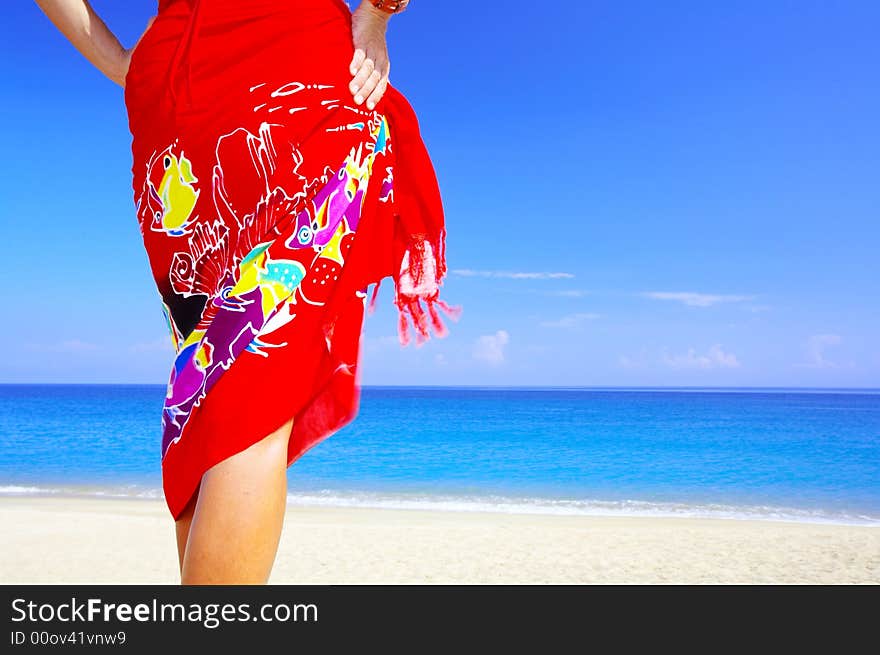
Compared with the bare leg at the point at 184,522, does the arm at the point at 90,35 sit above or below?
above

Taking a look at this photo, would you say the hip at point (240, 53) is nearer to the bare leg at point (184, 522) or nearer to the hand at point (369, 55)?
the hand at point (369, 55)

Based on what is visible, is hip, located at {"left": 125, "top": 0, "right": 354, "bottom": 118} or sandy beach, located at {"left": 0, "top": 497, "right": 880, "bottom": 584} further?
sandy beach, located at {"left": 0, "top": 497, "right": 880, "bottom": 584}

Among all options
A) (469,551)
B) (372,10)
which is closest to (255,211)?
(372,10)

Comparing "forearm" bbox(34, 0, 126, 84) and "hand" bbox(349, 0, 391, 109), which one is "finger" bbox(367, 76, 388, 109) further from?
"forearm" bbox(34, 0, 126, 84)

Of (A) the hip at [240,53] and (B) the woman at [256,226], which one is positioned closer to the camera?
(B) the woman at [256,226]

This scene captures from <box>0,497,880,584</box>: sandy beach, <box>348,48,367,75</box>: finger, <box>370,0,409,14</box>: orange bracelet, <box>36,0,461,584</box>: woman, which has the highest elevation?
<box>370,0,409,14</box>: orange bracelet

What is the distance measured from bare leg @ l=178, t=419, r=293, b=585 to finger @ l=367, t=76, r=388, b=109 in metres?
0.54

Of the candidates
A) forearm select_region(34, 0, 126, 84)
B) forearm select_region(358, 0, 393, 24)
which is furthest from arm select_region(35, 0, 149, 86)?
A: forearm select_region(358, 0, 393, 24)

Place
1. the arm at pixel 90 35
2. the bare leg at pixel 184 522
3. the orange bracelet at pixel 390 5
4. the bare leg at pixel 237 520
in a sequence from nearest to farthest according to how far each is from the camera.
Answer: the bare leg at pixel 237 520 → the bare leg at pixel 184 522 → the orange bracelet at pixel 390 5 → the arm at pixel 90 35

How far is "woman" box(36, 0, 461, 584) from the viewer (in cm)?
90

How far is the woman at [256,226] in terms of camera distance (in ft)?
2.96

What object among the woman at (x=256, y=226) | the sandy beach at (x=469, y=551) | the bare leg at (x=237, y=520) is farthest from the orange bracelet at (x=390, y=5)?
the sandy beach at (x=469, y=551)
